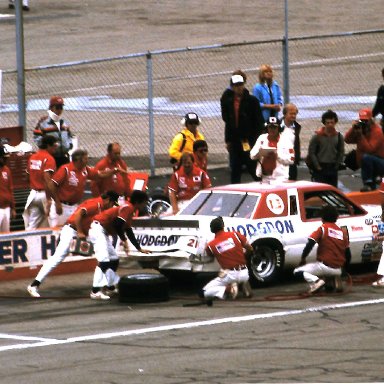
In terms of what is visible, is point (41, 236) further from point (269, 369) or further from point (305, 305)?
point (269, 369)

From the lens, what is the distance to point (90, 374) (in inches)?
615

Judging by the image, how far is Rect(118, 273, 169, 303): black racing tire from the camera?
2023 centimetres

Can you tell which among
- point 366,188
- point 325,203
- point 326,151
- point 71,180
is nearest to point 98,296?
point 71,180

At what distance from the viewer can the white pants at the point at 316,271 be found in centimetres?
2066

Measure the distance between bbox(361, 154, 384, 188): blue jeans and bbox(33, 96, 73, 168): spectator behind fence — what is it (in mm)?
4870

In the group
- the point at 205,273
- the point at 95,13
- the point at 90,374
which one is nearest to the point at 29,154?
the point at 205,273

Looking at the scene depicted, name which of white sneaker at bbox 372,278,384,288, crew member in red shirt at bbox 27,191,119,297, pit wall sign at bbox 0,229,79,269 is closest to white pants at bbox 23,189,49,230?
pit wall sign at bbox 0,229,79,269

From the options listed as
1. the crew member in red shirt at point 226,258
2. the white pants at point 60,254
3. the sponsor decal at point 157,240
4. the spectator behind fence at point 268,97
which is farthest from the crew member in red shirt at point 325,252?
the spectator behind fence at point 268,97

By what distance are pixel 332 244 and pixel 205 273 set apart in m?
1.87

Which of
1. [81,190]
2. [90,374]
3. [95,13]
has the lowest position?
[90,374]

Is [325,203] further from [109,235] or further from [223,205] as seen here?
[109,235]

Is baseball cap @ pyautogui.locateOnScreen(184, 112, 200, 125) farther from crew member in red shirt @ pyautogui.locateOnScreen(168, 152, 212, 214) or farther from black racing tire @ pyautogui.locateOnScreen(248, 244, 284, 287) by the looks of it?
black racing tire @ pyautogui.locateOnScreen(248, 244, 284, 287)

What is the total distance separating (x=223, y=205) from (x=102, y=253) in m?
1.90

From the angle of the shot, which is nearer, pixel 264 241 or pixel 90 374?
pixel 90 374
